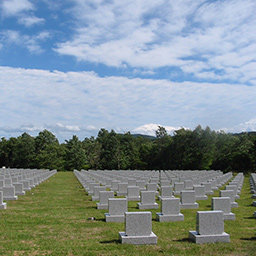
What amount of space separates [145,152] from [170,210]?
57.3m

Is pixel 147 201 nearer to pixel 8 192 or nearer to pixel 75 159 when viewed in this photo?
pixel 8 192

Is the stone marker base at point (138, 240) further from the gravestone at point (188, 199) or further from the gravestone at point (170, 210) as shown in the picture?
the gravestone at point (188, 199)

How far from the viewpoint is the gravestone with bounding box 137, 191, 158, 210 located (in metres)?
12.0

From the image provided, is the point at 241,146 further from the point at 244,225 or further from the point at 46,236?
the point at 46,236

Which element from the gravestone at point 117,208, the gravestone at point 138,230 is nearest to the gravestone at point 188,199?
the gravestone at point 117,208

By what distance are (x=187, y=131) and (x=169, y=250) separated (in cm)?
5449

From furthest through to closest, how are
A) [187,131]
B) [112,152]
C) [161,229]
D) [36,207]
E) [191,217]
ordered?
[112,152] → [187,131] → [36,207] → [191,217] → [161,229]

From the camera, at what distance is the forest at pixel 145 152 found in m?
51.7

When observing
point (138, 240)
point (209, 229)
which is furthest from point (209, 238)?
point (138, 240)

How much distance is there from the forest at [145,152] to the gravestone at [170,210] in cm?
3987

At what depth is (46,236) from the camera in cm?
760

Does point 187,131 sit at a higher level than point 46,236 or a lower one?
higher

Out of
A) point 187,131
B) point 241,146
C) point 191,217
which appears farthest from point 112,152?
point 191,217

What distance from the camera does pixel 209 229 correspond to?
23.6ft
